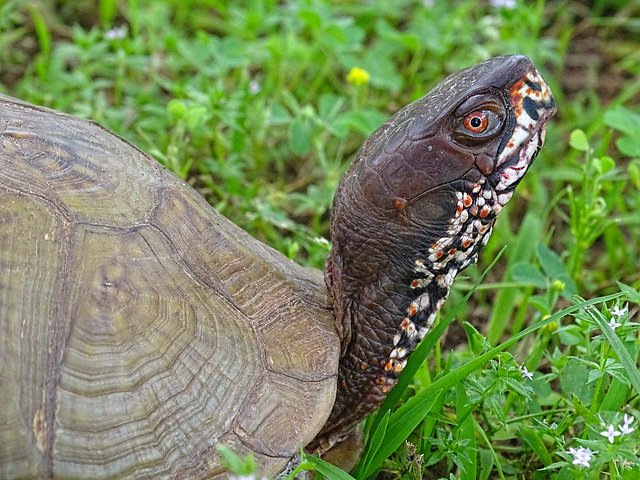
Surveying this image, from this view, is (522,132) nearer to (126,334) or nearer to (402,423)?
(402,423)

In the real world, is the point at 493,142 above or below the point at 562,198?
above

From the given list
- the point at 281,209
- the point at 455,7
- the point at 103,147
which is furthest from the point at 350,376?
the point at 455,7

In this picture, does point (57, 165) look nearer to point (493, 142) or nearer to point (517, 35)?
A: point (493, 142)

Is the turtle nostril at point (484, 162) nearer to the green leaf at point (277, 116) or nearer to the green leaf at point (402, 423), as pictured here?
the green leaf at point (402, 423)

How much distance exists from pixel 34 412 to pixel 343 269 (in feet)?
3.20

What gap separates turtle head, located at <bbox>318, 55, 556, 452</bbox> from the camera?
2.09m

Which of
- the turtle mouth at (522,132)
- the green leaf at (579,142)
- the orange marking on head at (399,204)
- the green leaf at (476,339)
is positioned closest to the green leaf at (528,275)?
the green leaf at (579,142)

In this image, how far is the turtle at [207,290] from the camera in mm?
1850

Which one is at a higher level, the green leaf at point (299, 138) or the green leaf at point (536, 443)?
the green leaf at point (299, 138)

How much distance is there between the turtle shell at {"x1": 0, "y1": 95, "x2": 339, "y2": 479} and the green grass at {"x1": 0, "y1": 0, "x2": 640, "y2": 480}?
410mm

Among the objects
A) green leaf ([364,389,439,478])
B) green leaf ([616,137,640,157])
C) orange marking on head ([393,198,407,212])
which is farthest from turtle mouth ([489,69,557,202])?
green leaf ([616,137,640,157])

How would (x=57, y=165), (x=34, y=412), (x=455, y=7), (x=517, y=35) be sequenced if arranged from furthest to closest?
(x=455, y=7)
(x=517, y=35)
(x=57, y=165)
(x=34, y=412)

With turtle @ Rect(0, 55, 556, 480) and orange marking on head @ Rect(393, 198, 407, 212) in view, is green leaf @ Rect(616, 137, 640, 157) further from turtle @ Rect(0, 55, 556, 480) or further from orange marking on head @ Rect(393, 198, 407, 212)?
orange marking on head @ Rect(393, 198, 407, 212)

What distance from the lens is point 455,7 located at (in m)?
5.04
